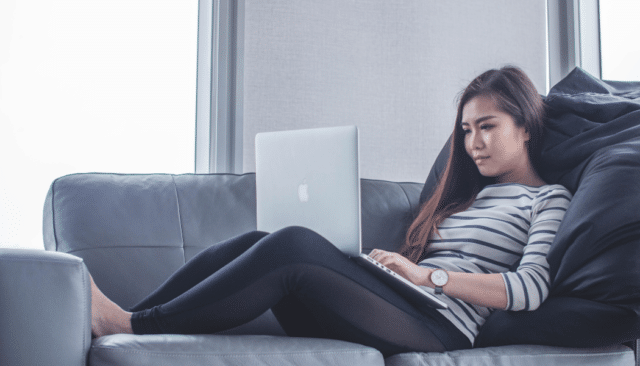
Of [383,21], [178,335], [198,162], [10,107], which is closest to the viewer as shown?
[178,335]

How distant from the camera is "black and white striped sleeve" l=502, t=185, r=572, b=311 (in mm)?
1204

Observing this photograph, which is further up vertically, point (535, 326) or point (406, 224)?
point (406, 224)

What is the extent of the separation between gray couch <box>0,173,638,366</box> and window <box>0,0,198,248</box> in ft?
1.55

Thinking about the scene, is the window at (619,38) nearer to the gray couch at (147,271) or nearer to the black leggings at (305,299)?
the gray couch at (147,271)

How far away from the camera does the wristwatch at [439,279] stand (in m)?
1.22

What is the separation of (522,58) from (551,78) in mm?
181

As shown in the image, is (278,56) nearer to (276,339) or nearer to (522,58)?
(522,58)

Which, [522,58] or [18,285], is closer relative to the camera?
[18,285]

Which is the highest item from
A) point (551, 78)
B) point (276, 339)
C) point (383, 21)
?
point (383, 21)

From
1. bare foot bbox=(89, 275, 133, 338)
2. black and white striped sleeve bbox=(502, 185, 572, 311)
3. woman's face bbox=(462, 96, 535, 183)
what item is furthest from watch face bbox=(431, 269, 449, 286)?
bare foot bbox=(89, 275, 133, 338)

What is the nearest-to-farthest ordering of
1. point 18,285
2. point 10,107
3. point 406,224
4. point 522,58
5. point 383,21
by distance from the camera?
point 18,285 < point 406,224 < point 10,107 < point 383,21 < point 522,58

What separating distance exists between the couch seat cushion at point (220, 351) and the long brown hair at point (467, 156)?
0.53 m

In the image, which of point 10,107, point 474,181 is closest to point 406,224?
point 474,181

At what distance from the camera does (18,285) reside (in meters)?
0.97
